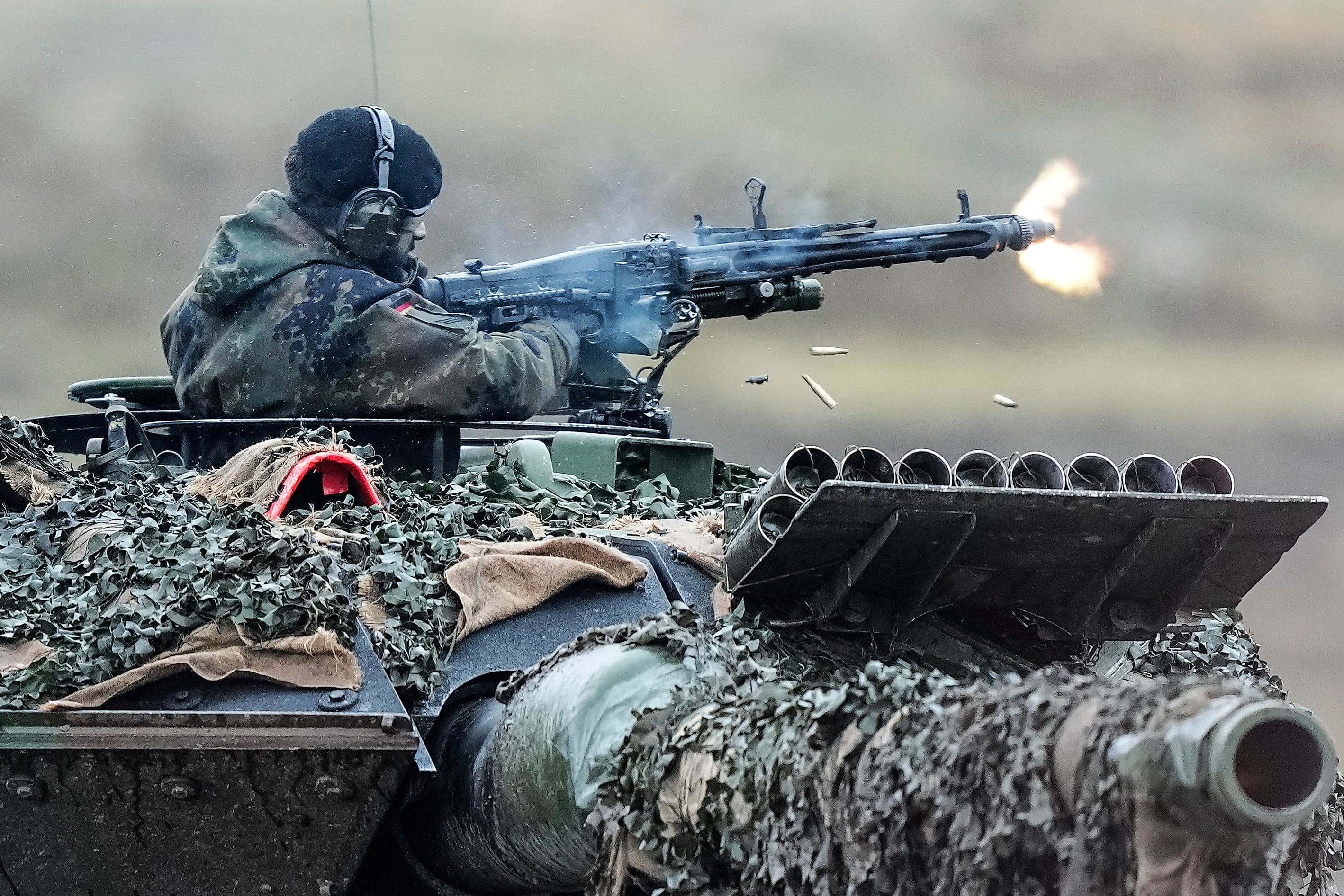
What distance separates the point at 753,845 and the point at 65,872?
1954mm

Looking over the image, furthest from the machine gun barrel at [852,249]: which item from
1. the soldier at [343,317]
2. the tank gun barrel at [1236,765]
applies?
the tank gun barrel at [1236,765]

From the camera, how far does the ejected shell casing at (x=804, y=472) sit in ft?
12.9

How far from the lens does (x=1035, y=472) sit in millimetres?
3986

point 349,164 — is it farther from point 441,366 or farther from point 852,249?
point 852,249

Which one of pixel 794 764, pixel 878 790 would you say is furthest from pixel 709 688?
pixel 878 790

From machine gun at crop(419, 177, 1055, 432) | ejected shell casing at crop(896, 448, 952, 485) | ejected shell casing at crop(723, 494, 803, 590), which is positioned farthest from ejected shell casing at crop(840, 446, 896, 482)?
machine gun at crop(419, 177, 1055, 432)

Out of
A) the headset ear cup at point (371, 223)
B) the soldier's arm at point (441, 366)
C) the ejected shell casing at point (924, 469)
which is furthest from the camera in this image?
the headset ear cup at point (371, 223)

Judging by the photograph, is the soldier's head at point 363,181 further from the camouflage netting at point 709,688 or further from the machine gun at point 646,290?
the camouflage netting at point 709,688

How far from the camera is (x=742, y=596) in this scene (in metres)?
4.38

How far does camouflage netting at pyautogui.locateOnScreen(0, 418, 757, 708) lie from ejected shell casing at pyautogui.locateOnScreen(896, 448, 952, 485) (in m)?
1.26

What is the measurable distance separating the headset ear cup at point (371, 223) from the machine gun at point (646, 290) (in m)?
0.30

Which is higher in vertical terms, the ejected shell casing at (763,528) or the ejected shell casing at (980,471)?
the ejected shell casing at (980,471)

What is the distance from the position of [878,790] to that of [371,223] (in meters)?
4.53

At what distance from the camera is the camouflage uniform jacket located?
6.42m
